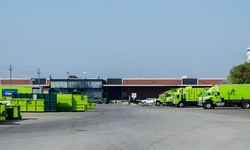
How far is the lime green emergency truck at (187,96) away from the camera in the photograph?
253 feet

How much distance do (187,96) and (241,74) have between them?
790 inches

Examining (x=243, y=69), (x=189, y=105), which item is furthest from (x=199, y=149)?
(x=243, y=69)

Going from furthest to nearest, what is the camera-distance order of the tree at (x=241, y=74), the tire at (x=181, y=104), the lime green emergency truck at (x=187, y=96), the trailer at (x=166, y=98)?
the tree at (x=241, y=74), the trailer at (x=166, y=98), the tire at (x=181, y=104), the lime green emergency truck at (x=187, y=96)

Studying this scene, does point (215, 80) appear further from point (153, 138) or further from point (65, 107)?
point (153, 138)

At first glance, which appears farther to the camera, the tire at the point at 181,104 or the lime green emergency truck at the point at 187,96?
the tire at the point at 181,104

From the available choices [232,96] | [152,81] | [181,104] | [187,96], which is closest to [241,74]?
[187,96]

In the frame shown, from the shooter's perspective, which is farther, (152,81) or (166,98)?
(152,81)

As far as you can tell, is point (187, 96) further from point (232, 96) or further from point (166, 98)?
point (232, 96)

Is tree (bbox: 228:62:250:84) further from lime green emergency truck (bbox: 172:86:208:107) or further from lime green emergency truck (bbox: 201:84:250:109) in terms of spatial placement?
lime green emergency truck (bbox: 201:84:250:109)

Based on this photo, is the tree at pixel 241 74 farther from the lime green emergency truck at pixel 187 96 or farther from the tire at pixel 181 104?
the tire at pixel 181 104

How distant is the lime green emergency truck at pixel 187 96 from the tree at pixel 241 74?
682 inches

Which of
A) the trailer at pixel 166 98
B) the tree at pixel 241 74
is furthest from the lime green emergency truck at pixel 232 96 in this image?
the tree at pixel 241 74

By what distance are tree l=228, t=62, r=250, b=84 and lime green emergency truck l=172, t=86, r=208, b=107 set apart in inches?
682

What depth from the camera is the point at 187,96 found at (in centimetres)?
7838
